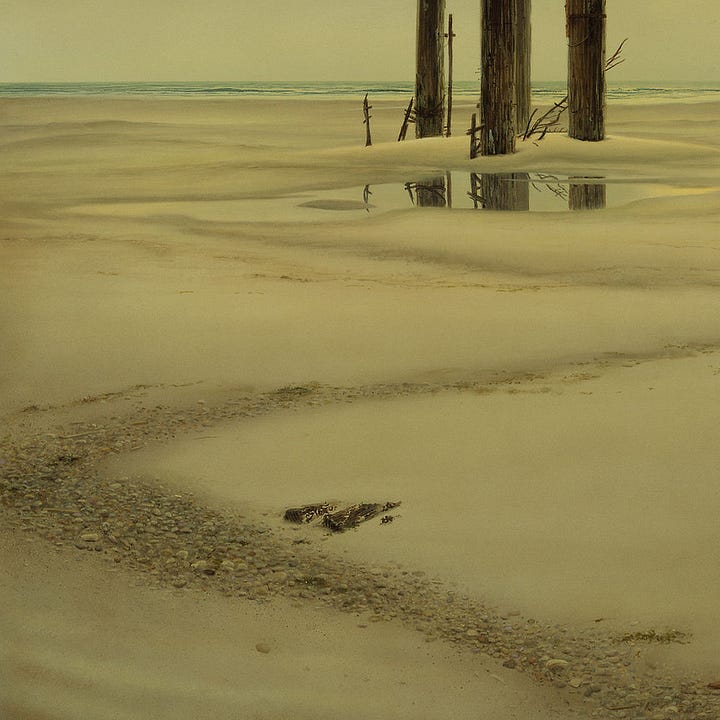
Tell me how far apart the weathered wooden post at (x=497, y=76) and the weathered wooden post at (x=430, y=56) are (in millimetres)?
1907

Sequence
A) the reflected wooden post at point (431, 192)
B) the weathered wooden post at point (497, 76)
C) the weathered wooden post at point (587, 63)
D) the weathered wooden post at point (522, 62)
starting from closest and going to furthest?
the reflected wooden post at point (431, 192) → the weathered wooden post at point (497, 76) → the weathered wooden post at point (587, 63) → the weathered wooden post at point (522, 62)

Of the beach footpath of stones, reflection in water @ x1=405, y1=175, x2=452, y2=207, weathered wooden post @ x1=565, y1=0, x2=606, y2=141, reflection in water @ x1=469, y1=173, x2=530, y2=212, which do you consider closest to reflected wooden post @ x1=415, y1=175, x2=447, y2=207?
reflection in water @ x1=405, y1=175, x2=452, y2=207

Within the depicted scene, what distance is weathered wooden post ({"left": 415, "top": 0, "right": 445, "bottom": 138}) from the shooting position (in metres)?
16.3

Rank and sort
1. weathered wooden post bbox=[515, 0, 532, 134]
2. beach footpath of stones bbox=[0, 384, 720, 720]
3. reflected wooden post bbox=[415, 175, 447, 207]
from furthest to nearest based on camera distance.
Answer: weathered wooden post bbox=[515, 0, 532, 134] → reflected wooden post bbox=[415, 175, 447, 207] → beach footpath of stones bbox=[0, 384, 720, 720]

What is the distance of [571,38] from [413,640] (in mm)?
12855

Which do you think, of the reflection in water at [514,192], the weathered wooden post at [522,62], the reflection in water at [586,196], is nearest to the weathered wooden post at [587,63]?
the weathered wooden post at [522,62]

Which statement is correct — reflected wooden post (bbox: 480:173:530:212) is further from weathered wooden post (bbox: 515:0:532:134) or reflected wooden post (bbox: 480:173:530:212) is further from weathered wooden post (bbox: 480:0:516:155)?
weathered wooden post (bbox: 515:0:532:134)

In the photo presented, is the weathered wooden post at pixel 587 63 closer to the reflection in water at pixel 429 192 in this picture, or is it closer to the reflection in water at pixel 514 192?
the reflection in water at pixel 514 192

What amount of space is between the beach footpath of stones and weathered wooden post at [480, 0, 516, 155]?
398 inches

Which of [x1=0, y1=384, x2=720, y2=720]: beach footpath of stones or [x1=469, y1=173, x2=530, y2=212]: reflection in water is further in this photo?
[x1=469, y1=173, x2=530, y2=212]: reflection in water

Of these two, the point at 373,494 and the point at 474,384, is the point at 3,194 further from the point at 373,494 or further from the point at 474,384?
the point at 373,494

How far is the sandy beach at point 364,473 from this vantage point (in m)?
3.07

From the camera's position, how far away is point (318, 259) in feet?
29.9

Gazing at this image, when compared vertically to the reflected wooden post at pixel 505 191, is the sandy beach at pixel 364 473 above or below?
below
